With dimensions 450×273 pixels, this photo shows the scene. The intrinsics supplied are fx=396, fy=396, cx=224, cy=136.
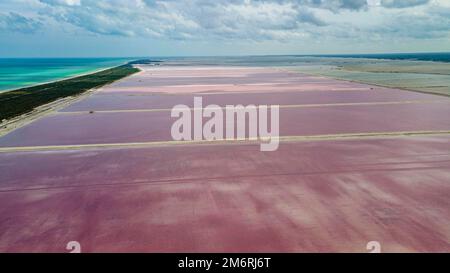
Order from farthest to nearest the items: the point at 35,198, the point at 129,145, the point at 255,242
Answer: the point at 129,145
the point at 35,198
the point at 255,242

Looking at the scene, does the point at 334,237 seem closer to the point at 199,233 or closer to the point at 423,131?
the point at 199,233
